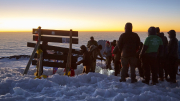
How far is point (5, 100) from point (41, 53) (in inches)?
159

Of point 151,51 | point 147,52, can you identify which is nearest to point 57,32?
point 147,52

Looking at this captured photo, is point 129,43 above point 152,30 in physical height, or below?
below

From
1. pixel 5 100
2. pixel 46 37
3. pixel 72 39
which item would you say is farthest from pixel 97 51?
pixel 5 100

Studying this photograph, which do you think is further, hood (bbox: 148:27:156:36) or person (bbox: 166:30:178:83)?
person (bbox: 166:30:178:83)

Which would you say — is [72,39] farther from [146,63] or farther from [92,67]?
[146,63]

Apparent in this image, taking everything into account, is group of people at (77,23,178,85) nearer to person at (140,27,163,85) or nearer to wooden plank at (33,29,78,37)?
person at (140,27,163,85)

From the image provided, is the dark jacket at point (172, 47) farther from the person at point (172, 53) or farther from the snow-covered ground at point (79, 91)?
the snow-covered ground at point (79, 91)

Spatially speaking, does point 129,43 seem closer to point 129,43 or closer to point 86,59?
point 129,43

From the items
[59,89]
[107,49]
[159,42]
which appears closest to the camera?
[59,89]

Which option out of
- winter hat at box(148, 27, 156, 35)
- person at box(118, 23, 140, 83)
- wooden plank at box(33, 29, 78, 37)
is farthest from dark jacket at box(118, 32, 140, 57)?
wooden plank at box(33, 29, 78, 37)

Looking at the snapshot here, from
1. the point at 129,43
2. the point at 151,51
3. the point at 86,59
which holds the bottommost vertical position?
the point at 86,59

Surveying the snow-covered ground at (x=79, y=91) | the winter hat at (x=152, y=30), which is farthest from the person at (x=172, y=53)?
the winter hat at (x=152, y=30)

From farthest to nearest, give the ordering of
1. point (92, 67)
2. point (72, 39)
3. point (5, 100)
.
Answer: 1. point (92, 67)
2. point (72, 39)
3. point (5, 100)

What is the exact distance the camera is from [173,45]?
5.57 meters
